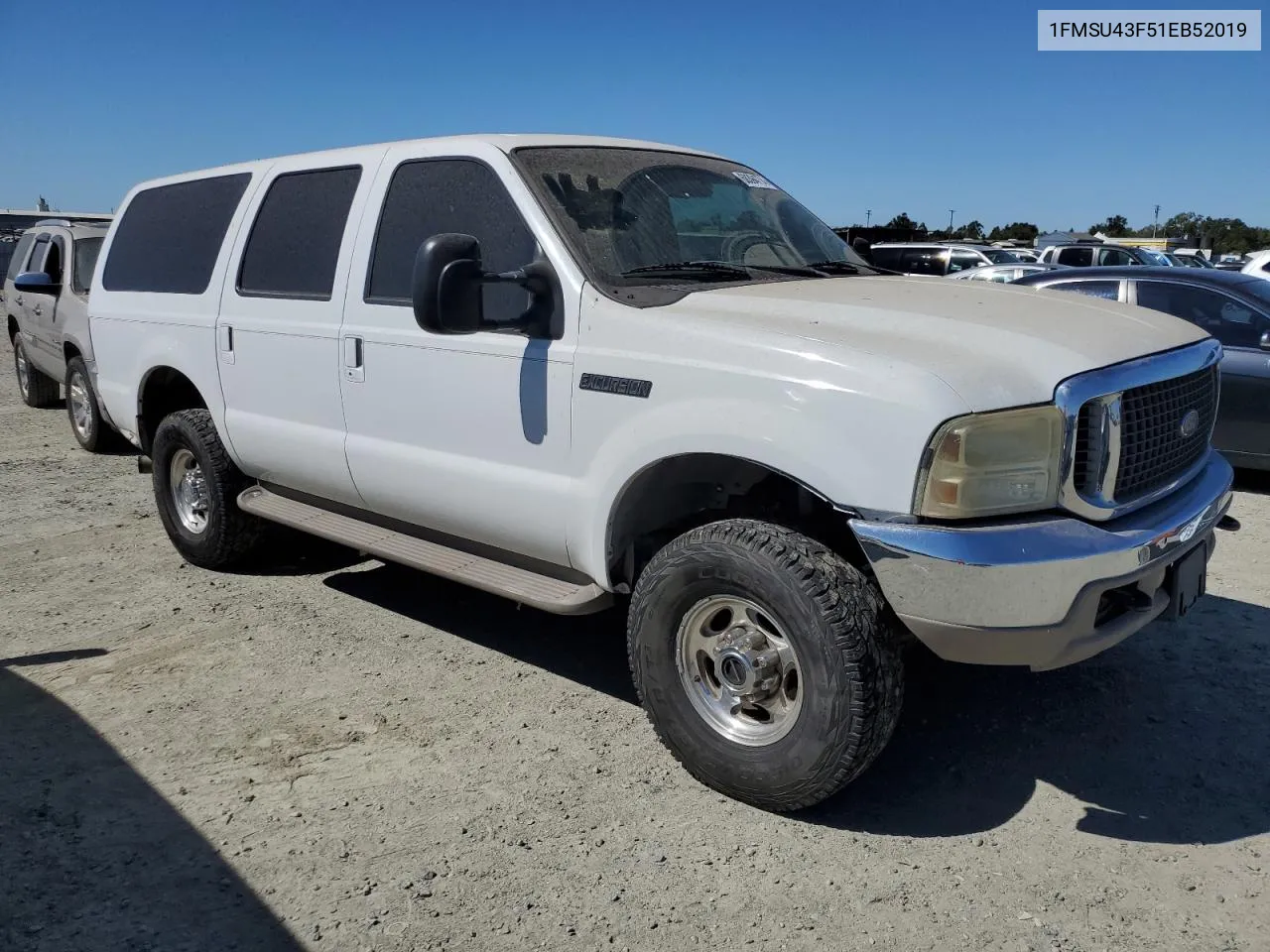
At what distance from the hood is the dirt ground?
4.52ft

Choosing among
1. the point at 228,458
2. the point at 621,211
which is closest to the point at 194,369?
the point at 228,458

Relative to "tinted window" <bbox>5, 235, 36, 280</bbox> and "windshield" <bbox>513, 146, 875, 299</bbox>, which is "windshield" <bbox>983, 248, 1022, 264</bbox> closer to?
"tinted window" <bbox>5, 235, 36, 280</bbox>

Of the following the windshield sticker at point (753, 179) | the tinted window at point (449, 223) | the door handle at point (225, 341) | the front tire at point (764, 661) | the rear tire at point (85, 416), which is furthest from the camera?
the rear tire at point (85, 416)

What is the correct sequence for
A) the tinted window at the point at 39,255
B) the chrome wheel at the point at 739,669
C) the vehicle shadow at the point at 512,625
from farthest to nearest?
the tinted window at the point at 39,255
the vehicle shadow at the point at 512,625
the chrome wheel at the point at 739,669

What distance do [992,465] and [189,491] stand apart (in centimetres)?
451

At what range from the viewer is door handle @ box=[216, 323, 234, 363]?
516cm

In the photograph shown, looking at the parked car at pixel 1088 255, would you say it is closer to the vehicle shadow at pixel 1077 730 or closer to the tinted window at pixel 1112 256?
the tinted window at pixel 1112 256

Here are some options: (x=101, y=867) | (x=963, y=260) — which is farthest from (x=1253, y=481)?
(x=963, y=260)

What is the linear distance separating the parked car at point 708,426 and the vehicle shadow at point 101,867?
1.29 metres

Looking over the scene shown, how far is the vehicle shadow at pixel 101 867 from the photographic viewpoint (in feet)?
9.29

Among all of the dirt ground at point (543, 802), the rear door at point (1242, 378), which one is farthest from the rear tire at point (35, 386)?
the rear door at point (1242, 378)

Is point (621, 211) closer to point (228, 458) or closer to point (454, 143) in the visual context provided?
point (454, 143)

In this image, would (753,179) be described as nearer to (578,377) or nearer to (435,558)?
(578,377)

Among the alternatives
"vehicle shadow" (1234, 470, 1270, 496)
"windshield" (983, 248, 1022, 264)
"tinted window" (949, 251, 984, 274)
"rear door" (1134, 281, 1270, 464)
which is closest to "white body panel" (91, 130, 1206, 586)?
"rear door" (1134, 281, 1270, 464)
